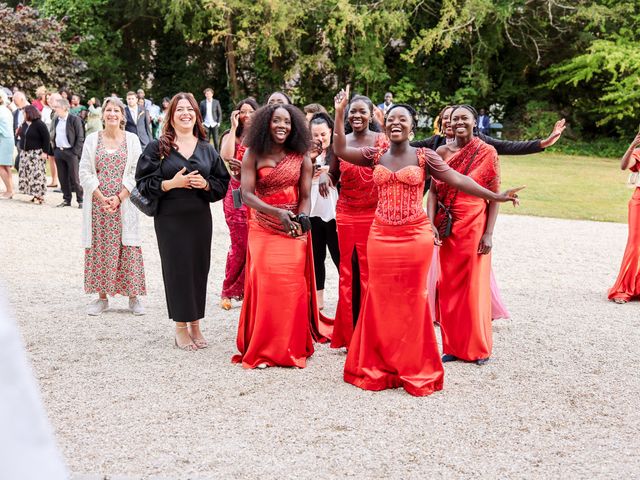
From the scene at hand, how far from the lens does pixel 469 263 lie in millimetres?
6348

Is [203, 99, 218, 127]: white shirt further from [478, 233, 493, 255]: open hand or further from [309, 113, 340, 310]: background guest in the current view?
[478, 233, 493, 255]: open hand

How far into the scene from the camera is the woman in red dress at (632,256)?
867cm

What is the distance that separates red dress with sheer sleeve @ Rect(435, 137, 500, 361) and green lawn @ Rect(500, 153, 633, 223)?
31.6ft

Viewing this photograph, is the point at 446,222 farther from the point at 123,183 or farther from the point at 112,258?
the point at 112,258

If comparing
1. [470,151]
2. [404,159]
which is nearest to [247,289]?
[404,159]

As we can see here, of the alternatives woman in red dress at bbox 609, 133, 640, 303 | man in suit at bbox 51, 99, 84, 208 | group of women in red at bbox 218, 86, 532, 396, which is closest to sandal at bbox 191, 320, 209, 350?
group of women in red at bbox 218, 86, 532, 396

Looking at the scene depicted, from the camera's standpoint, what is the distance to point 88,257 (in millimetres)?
7676

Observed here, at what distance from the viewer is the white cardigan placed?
24.5 feet

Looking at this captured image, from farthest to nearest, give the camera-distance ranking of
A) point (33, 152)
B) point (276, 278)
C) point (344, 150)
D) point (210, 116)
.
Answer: point (210, 116) → point (33, 152) → point (276, 278) → point (344, 150)

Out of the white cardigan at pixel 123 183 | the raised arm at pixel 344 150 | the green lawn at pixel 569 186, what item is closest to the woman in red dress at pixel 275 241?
the raised arm at pixel 344 150

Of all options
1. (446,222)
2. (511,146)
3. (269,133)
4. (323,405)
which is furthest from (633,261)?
(323,405)

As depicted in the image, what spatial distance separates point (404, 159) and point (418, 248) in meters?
0.67

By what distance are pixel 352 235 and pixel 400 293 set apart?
3.58ft

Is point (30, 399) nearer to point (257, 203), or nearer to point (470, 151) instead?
point (257, 203)
